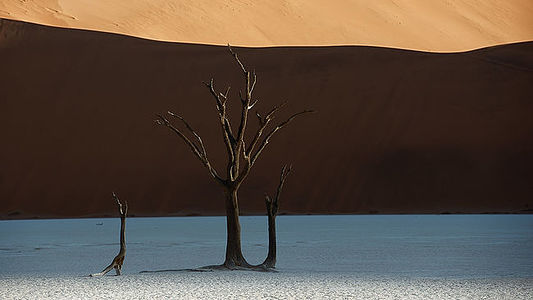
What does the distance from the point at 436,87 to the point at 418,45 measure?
23.4 meters

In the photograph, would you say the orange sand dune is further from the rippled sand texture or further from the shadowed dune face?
the rippled sand texture

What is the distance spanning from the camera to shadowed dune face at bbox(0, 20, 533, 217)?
4009 cm

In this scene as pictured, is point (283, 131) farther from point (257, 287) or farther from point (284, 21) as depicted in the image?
point (257, 287)

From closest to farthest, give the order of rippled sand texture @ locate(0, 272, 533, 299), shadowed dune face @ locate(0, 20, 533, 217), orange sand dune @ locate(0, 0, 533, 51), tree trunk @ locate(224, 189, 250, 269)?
rippled sand texture @ locate(0, 272, 533, 299) < tree trunk @ locate(224, 189, 250, 269) < shadowed dune face @ locate(0, 20, 533, 217) < orange sand dune @ locate(0, 0, 533, 51)

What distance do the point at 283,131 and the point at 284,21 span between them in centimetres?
2601

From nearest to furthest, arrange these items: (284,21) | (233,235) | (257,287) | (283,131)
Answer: (257,287) → (233,235) → (283,131) → (284,21)

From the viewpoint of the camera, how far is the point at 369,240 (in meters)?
21.2

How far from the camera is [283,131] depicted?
4381cm

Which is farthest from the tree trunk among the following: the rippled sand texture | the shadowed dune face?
the shadowed dune face

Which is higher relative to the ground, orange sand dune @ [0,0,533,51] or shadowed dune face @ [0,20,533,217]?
orange sand dune @ [0,0,533,51]

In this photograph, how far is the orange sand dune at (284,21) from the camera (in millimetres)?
62156

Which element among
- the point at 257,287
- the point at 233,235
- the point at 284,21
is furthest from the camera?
the point at 284,21

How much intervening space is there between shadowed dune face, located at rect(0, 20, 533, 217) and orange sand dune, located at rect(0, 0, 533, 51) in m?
11.9

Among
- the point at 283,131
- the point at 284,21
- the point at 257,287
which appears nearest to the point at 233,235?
the point at 257,287
